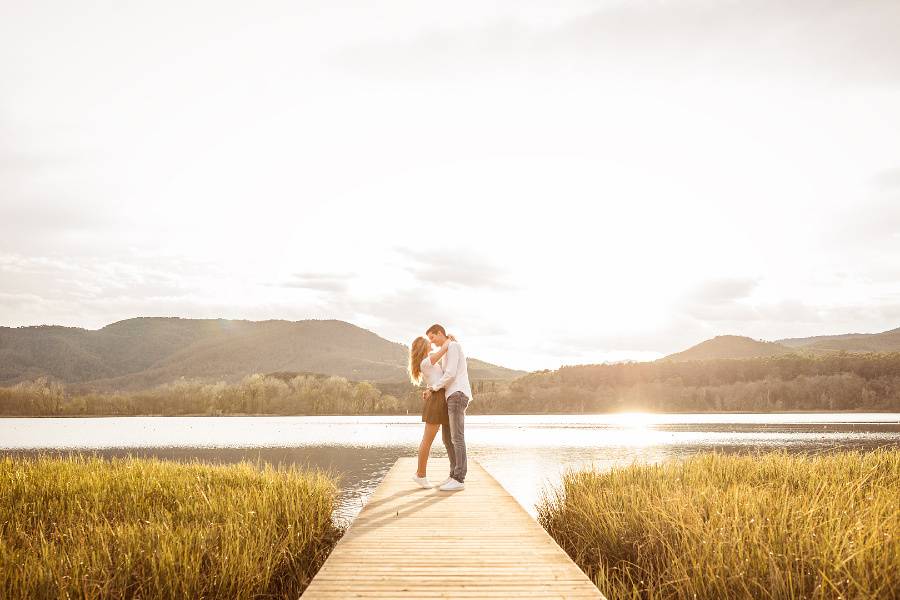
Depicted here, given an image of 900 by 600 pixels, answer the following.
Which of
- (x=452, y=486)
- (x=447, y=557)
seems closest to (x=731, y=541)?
(x=447, y=557)

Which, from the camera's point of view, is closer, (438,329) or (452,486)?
(438,329)

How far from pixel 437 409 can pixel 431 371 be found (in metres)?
0.72

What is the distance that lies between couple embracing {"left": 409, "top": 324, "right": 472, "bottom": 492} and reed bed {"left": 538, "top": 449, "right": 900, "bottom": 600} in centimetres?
258

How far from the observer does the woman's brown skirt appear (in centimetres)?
1262

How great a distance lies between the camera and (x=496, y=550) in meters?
8.36

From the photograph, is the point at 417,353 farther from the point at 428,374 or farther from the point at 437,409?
the point at 437,409

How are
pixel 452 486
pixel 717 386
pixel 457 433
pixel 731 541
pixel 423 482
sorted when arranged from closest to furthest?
1. pixel 731 541
2. pixel 457 433
3. pixel 452 486
4. pixel 423 482
5. pixel 717 386

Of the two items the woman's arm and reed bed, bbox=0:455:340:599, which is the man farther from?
reed bed, bbox=0:455:340:599

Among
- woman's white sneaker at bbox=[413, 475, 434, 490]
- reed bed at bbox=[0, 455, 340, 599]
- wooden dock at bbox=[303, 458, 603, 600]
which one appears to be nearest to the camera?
wooden dock at bbox=[303, 458, 603, 600]

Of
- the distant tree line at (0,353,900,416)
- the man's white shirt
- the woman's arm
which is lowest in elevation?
the distant tree line at (0,353,900,416)

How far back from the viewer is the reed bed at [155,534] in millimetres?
7457

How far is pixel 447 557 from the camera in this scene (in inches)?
313

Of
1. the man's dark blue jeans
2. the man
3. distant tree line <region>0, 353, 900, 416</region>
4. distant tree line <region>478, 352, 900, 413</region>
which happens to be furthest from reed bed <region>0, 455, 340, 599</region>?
distant tree line <region>478, 352, 900, 413</region>

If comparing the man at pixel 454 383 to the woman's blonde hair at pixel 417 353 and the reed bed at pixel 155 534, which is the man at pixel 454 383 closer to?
the woman's blonde hair at pixel 417 353
